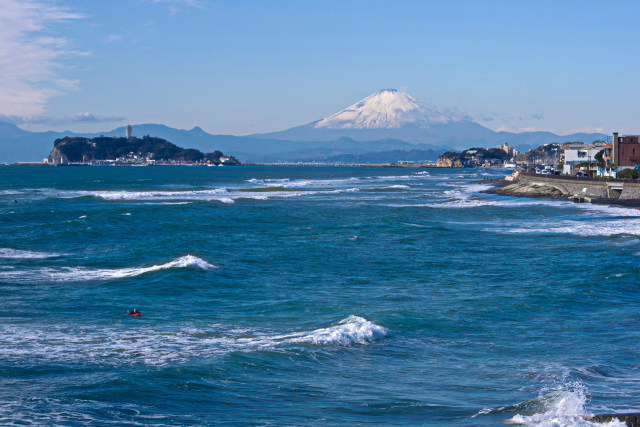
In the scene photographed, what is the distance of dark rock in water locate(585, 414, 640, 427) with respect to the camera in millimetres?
9760

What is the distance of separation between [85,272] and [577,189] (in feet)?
191

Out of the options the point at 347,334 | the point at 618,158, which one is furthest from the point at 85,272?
the point at 618,158

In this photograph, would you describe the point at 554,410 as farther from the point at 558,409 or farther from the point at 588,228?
the point at 588,228

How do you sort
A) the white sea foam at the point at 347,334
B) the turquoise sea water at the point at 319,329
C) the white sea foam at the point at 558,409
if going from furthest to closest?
the white sea foam at the point at 347,334
the turquoise sea water at the point at 319,329
the white sea foam at the point at 558,409

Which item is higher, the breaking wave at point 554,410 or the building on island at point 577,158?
the building on island at point 577,158

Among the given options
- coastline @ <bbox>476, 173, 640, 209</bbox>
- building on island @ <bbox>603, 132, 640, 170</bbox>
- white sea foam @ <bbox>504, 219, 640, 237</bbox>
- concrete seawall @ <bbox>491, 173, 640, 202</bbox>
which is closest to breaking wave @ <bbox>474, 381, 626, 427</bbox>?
white sea foam @ <bbox>504, 219, 640, 237</bbox>

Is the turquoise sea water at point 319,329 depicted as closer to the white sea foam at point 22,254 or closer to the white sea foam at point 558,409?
the white sea foam at point 558,409

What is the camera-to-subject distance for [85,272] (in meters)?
26.2

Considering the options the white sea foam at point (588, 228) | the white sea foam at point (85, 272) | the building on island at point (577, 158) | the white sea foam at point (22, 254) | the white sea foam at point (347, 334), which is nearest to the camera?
the white sea foam at point (347, 334)

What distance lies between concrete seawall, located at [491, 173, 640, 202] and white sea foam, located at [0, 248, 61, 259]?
161 ft

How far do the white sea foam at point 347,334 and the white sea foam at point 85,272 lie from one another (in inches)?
435

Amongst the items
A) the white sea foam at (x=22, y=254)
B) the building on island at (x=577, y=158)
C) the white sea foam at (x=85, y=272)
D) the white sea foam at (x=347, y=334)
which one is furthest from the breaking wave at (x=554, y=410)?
the building on island at (x=577, y=158)

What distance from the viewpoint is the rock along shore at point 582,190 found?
60.1m

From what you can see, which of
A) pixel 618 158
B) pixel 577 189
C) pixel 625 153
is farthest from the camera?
pixel 625 153
